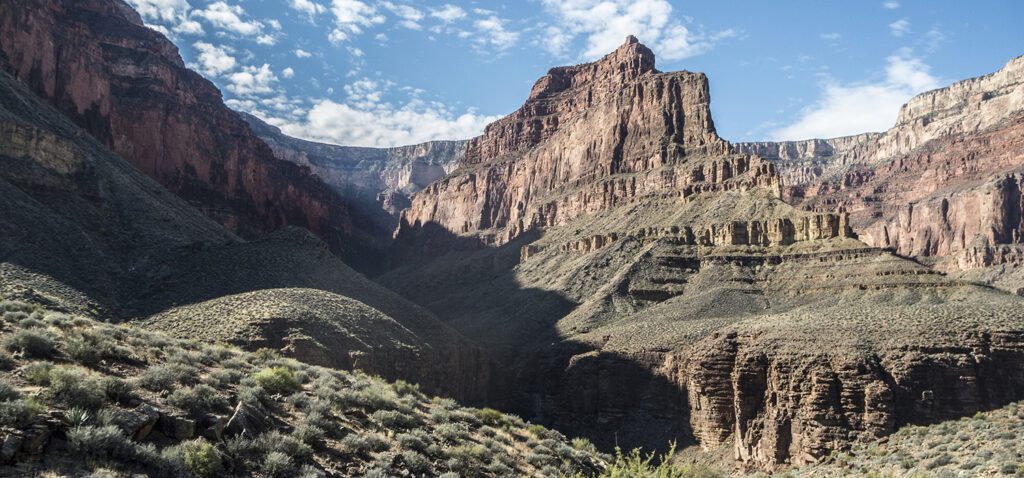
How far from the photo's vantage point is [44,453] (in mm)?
13203

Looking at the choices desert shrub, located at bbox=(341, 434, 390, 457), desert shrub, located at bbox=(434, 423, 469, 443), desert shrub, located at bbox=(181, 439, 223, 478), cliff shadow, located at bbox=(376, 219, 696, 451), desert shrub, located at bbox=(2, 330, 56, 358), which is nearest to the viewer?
desert shrub, located at bbox=(181, 439, 223, 478)

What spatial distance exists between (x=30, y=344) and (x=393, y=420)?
9056 millimetres

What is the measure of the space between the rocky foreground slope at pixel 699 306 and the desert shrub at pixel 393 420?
32865mm

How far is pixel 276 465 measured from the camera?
15.9 m

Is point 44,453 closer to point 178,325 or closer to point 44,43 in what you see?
point 178,325

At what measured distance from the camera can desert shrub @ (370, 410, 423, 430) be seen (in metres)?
21.6

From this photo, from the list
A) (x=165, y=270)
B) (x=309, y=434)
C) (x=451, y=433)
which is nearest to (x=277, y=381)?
(x=309, y=434)

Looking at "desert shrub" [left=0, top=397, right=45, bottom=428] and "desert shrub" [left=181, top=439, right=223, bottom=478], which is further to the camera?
"desert shrub" [left=181, top=439, right=223, bottom=478]

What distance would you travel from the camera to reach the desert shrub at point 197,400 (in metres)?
16.8

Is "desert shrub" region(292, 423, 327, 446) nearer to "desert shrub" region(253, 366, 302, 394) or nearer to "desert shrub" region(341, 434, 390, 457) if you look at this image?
"desert shrub" region(341, 434, 390, 457)

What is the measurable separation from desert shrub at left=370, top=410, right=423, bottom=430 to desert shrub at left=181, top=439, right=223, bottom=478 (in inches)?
265

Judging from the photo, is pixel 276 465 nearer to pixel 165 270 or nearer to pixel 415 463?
pixel 415 463

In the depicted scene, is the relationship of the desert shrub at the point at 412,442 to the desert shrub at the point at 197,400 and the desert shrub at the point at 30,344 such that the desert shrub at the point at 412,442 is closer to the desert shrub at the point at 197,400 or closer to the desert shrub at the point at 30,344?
the desert shrub at the point at 197,400

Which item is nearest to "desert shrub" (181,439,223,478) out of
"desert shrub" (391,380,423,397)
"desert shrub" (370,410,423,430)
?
"desert shrub" (370,410,423,430)
